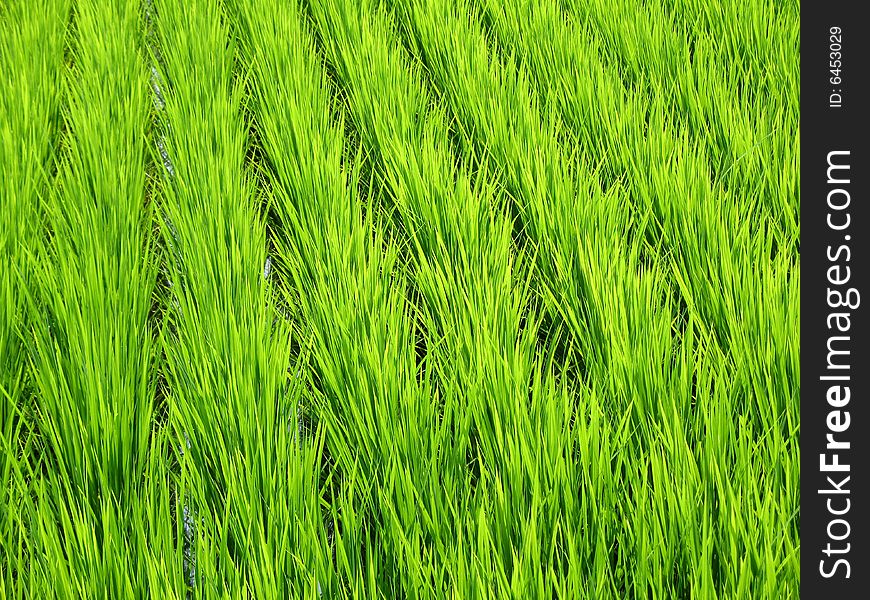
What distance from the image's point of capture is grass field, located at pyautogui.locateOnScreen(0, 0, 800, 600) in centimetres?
95

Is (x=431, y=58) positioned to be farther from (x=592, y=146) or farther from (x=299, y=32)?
(x=592, y=146)

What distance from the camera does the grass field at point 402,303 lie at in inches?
37.5

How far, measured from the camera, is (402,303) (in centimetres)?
128

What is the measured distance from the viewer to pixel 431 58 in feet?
6.17

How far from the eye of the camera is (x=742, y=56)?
1841mm

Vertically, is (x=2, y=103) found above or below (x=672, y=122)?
above

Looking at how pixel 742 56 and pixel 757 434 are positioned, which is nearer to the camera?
pixel 757 434

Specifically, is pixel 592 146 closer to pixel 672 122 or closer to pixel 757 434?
pixel 672 122

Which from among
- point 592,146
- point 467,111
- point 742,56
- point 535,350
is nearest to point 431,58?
point 467,111
